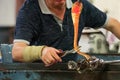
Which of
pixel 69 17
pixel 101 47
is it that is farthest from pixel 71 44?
pixel 101 47

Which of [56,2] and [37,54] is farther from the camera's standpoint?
[56,2]

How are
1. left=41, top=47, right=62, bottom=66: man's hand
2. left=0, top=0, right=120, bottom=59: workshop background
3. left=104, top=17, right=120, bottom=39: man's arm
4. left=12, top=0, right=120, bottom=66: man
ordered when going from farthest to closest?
left=0, top=0, right=120, bottom=59: workshop background, left=104, top=17, right=120, bottom=39: man's arm, left=12, top=0, right=120, bottom=66: man, left=41, top=47, right=62, bottom=66: man's hand

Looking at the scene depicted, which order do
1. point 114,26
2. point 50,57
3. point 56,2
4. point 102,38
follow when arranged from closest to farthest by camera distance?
1. point 50,57
2. point 56,2
3. point 114,26
4. point 102,38

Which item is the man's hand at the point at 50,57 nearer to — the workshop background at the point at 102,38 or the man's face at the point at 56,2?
the man's face at the point at 56,2

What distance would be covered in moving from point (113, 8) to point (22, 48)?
4.19 ft

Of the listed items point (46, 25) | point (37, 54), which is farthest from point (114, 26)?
point (37, 54)

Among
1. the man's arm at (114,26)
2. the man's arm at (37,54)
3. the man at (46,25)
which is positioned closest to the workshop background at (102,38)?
the man's arm at (114,26)

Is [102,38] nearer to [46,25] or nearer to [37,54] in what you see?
[46,25]

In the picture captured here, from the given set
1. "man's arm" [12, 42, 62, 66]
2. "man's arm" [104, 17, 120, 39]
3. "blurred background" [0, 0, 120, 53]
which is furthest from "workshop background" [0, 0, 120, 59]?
"man's arm" [12, 42, 62, 66]

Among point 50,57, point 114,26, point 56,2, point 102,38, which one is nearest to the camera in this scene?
point 50,57

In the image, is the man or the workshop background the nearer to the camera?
the man

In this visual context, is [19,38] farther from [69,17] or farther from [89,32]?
[89,32]

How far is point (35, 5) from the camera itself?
100 cm

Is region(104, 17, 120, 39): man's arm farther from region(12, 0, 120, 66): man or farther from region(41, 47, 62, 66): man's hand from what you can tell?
region(41, 47, 62, 66): man's hand
